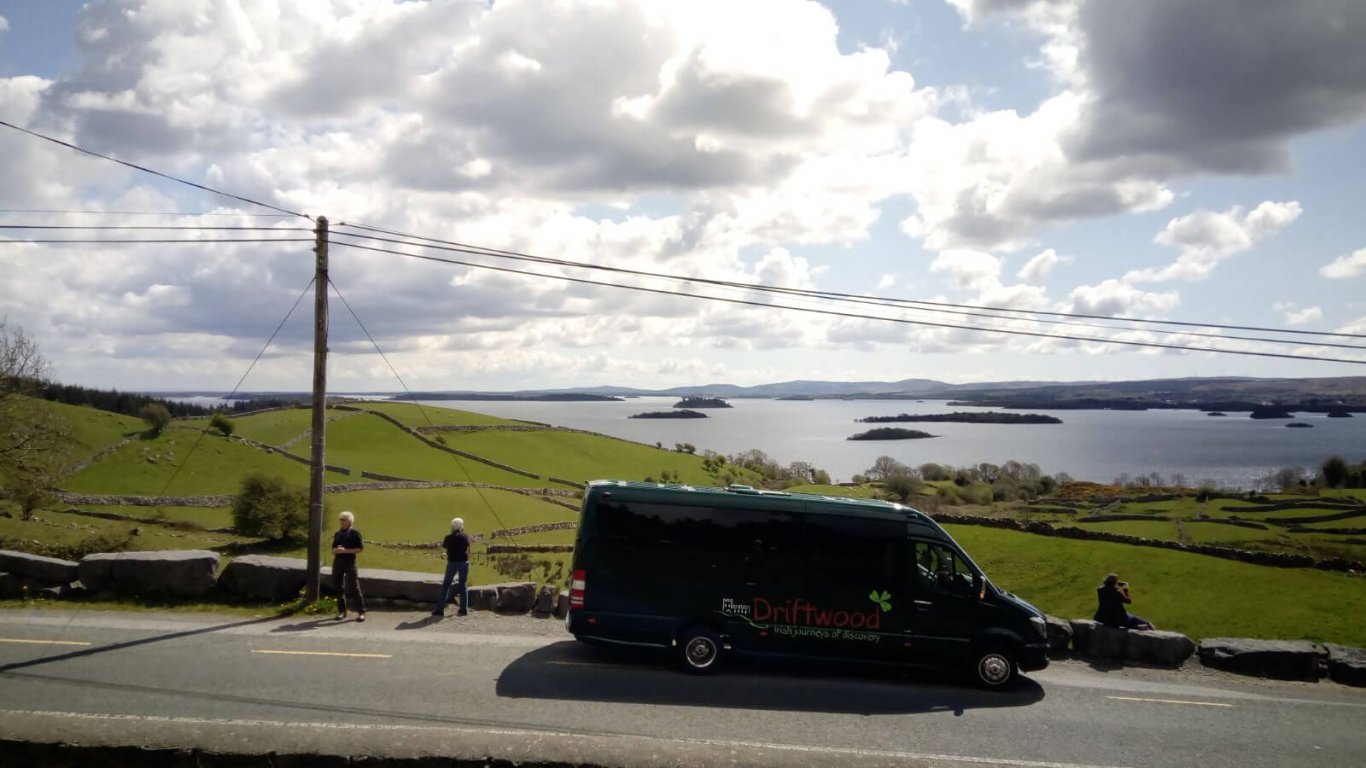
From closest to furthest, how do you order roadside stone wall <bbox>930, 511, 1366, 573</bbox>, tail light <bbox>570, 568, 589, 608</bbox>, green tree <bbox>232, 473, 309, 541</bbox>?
tail light <bbox>570, 568, 589, 608</bbox> → roadside stone wall <bbox>930, 511, 1366, 573</bbox> → green tree <bbox>232, 473, 309, 541</bbox>

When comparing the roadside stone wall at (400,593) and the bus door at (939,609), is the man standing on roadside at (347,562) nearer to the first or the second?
the roadside stone wall at (400,593)

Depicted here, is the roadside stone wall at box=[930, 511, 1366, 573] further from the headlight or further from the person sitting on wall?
the headlight

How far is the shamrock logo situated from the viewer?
13742mm

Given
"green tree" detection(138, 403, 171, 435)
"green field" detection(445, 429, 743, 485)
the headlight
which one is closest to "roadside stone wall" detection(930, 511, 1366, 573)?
the headlight

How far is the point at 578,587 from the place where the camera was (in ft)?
44.3

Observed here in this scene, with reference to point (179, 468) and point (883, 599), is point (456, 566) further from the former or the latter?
point (179, 468)

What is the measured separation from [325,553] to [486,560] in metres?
10.9

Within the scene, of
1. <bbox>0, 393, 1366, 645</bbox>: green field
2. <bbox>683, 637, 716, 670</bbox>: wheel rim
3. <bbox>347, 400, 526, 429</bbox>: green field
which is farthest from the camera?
<bbox>347, 400, 526, 429</bbox>: green field

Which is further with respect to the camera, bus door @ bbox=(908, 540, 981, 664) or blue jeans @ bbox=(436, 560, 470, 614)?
blue jeans @ bbox=(436, 560, 470, 614)

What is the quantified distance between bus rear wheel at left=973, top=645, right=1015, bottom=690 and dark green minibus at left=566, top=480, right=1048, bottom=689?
2 cm

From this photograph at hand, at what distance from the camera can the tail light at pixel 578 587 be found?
13484mm

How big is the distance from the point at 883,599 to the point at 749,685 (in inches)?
107

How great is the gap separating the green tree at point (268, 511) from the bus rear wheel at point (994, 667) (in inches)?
1250

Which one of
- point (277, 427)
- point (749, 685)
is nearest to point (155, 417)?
point (277, 427)
